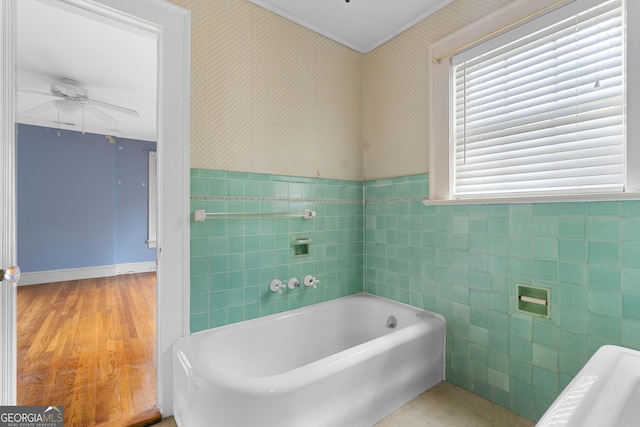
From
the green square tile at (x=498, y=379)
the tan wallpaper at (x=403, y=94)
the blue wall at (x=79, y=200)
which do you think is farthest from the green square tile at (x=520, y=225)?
the blue wall at (x=79, y=200)

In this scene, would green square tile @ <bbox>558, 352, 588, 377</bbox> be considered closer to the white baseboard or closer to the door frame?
the door frame

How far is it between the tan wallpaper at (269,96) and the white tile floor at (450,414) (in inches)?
59.2

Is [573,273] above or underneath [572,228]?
underneath

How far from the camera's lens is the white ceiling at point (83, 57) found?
2.03m

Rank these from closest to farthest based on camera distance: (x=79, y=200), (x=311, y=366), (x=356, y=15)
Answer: (x=311, y=366) → (x=356, y=15) → (x=79, y=200)

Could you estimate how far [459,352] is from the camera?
178 cm

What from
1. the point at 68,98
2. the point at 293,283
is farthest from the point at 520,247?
the point at 68,98

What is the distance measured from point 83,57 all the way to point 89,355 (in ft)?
8.02

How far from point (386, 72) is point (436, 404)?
217 cm

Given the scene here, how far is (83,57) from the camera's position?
8.52 feet

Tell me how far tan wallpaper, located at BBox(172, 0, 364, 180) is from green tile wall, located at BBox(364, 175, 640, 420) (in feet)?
2.08

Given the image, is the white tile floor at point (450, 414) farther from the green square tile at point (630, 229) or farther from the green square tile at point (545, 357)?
the green square tile at point (630, 229)

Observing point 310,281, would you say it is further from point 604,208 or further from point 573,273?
point 604,208

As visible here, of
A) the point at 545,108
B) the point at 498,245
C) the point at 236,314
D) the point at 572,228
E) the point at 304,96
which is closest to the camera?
the point at 572,228
